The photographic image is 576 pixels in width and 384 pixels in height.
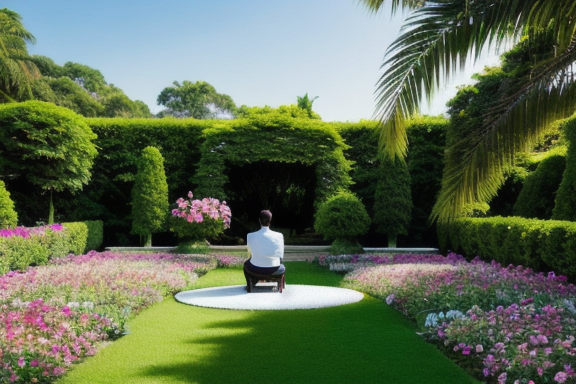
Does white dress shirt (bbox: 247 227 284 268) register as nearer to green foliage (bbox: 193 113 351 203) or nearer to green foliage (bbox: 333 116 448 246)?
green foliage (bbox: 193 113 351 203)

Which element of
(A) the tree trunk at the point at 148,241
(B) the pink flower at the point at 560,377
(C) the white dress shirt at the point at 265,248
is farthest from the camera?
(A) the tree trunk at the point at 148,241

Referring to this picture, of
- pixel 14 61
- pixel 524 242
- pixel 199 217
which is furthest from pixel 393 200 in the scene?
pixel 14 61

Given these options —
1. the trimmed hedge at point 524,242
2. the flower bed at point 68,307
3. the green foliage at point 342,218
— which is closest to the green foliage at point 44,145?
the flower bed at point 68,307

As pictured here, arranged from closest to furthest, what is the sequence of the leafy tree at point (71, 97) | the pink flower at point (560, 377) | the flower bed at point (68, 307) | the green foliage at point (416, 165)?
the pink flower at point (560, 377) → the flower bed at point (68, 307) → the green foliage at point (416, 165) → the leafy tree at point (71, 97)

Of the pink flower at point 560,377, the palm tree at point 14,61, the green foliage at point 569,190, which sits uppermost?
the palm tree at point 14,61

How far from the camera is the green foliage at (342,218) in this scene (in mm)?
14062

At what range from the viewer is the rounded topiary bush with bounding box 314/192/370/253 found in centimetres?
1407

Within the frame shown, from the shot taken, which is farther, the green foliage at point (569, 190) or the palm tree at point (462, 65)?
the green foliage at point (569, 190)

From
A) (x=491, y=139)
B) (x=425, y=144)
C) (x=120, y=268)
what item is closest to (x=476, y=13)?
(x=491, y=139)

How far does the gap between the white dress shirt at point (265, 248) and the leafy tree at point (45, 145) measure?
9.25 metres

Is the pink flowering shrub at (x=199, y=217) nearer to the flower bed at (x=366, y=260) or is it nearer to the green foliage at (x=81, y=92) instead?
the flower bed at (x=366, y=260)

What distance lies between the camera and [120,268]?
9969 mm

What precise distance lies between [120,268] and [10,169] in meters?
7.58

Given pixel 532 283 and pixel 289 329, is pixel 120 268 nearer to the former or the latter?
pixel 289 329
